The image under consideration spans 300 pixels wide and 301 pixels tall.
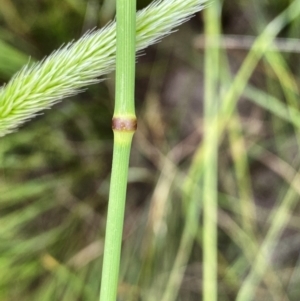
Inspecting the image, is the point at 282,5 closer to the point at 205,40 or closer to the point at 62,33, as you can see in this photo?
the point at 205,40

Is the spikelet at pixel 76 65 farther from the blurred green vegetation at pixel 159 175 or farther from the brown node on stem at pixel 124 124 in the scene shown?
the blurred green vegetation at pixel 159 175

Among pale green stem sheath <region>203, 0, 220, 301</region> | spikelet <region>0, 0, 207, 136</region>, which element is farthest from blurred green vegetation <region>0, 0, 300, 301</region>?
spikelet <region>0, 0, 207, 136</region>

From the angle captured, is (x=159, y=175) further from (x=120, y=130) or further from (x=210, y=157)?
(x=120, y=130)

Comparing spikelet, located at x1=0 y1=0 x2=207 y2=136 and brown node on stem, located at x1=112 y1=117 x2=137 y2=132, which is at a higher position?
spikelet, located at x1=0 y1=0 x2=207 y2=136

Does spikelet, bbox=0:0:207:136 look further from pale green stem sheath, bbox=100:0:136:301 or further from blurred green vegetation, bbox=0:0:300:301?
blurred green vegetation, bbox=0:0:300:301

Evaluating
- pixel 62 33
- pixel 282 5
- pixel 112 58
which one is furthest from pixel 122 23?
pixel 282 5

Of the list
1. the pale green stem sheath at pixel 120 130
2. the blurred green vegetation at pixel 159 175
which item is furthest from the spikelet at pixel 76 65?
the blurred green vegetation at pixel 159 175
